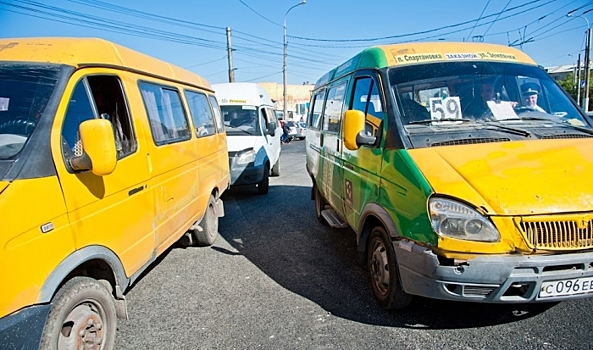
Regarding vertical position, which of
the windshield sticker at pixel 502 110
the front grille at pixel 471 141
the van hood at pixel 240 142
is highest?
the windshield sticker at pixel 502 110

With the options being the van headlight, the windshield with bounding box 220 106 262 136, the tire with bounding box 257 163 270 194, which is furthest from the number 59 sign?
the windshield with bounding box 220 106 262 136

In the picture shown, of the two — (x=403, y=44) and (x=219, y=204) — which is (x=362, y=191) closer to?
(x=403, y=44)

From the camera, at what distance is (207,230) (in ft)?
17.3

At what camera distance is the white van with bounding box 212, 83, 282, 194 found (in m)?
8.00

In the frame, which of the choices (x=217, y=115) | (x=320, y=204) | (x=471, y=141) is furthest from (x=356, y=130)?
(x=217, y=115)

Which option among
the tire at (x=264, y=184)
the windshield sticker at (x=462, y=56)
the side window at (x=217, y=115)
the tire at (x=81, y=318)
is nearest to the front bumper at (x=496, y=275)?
the windshield sticker at (x=462, y=56)

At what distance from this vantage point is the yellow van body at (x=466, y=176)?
242cm

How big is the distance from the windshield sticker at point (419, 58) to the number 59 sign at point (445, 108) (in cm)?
49

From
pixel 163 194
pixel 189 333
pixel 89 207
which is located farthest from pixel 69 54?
pixel 189 333

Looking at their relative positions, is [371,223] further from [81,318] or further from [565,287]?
[81,318]

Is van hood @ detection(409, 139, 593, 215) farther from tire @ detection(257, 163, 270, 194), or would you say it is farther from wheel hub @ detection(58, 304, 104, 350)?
tire @ detection(257, 163, 270, 194)

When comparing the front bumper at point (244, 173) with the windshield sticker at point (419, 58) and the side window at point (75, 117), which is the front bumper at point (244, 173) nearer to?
the windshield sticker at point (419, 58)

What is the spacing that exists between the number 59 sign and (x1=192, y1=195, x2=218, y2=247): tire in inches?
129

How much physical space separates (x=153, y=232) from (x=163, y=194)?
1.31 feet
